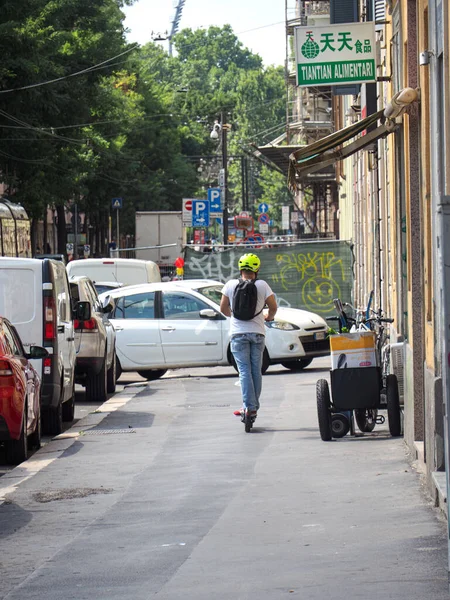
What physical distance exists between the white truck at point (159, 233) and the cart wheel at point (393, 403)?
48790mm

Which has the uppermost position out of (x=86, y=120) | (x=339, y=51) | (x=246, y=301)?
(x=86, y=120)

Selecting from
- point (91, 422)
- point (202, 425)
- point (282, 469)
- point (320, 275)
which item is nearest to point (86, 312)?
point (91, 422)

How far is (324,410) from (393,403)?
0.60 m

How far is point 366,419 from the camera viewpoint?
41.2ft

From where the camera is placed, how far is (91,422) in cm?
1554

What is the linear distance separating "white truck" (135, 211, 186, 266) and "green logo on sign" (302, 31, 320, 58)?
45.4 metres

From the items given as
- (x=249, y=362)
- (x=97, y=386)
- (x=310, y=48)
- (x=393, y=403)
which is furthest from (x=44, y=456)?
(x=97, y=386)

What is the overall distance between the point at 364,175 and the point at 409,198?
14.9m

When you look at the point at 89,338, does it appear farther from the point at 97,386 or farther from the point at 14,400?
the point at 14,400

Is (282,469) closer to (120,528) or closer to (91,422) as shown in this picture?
(120,528)

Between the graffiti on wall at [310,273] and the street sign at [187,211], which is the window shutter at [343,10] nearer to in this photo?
the graffiti on wall at [310,273]

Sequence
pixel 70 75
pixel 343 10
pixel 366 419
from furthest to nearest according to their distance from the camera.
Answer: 1. pixel 70 75
2. pixel 343 10
3. pixel 366 419

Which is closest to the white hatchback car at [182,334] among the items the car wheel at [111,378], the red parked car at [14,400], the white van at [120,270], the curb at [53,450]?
the car wheel at [111,378]

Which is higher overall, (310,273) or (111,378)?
(310,273)
